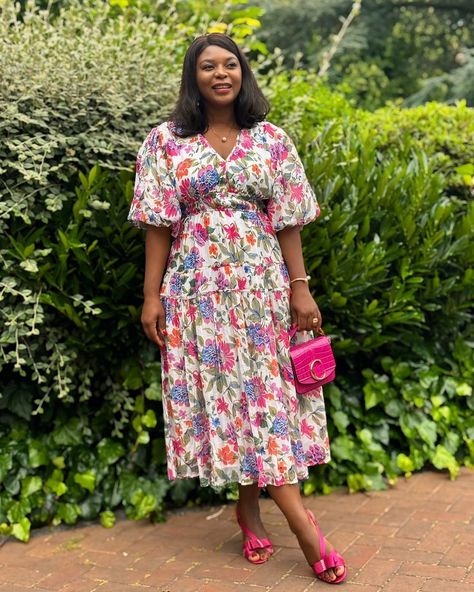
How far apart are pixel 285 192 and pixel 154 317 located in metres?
0.70

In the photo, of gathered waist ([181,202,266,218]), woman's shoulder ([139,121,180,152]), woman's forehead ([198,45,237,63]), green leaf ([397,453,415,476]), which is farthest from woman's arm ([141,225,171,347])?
green leaf ([397,453,415,476])

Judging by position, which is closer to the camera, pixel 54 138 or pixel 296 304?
pixel 296 304

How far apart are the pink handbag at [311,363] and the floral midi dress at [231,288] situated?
4 cm

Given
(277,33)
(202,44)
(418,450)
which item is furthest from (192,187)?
(277,33)

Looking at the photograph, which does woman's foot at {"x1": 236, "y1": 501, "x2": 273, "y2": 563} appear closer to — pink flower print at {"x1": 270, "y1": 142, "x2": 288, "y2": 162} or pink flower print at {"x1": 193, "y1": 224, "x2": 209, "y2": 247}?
pink flower print at {"x1": 193, "y1": 224, "x2": 209, "y2": 247}

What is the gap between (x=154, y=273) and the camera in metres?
3.36

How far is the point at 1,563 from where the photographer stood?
3643mm

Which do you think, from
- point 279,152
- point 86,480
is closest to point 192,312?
point 279,152

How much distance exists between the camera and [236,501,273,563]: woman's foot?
11.6 feet

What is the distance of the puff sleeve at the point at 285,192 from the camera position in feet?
11.0

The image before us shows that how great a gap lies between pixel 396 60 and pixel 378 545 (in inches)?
380

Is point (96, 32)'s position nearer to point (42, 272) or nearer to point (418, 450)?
point (42, 272)

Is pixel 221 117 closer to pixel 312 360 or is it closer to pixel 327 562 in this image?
pixel 312 360

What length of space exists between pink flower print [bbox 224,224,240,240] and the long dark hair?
0.38m
